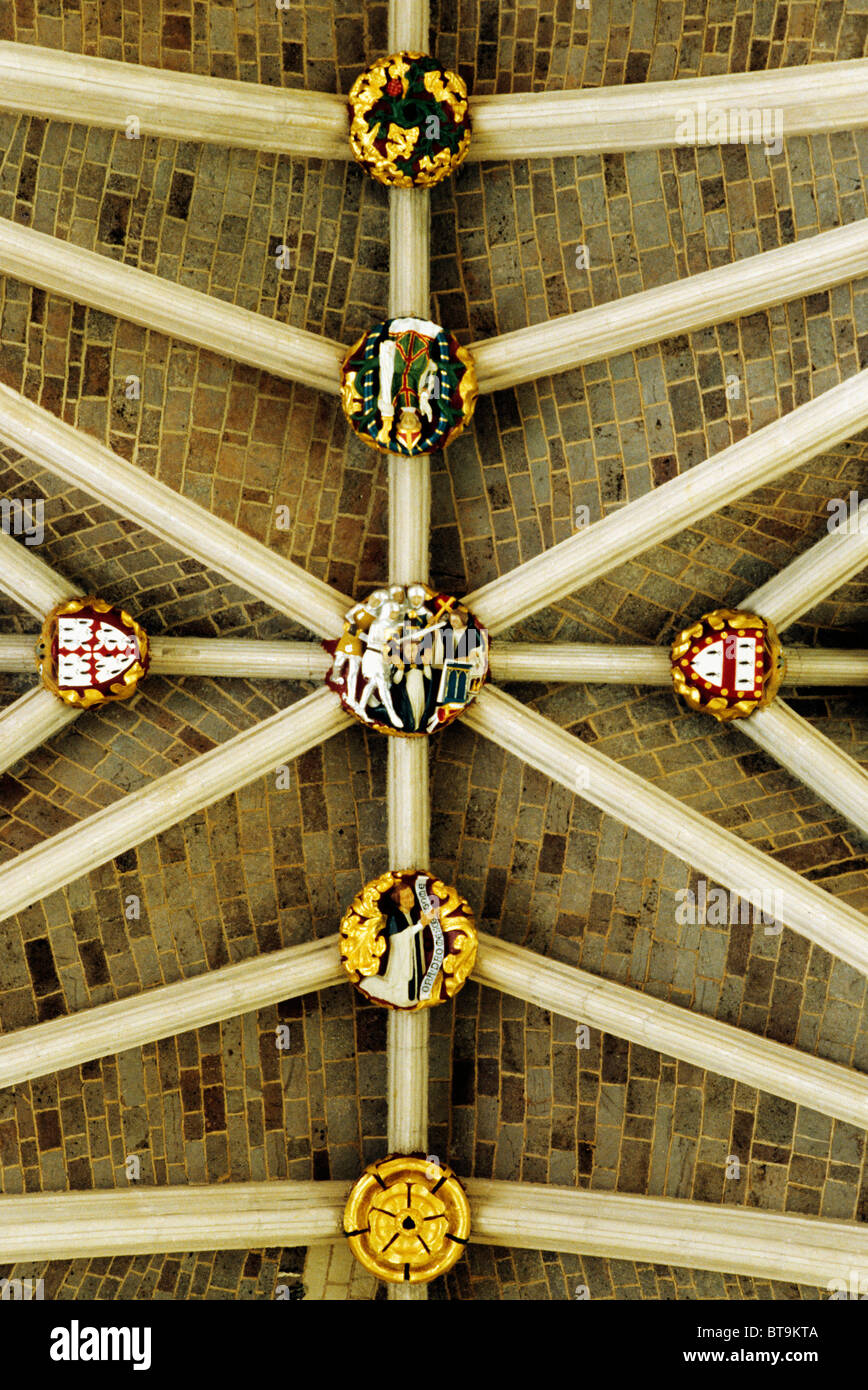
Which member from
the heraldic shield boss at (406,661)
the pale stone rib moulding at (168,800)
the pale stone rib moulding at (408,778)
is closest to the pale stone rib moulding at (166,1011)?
the pale stone rib moulding at (408,778)

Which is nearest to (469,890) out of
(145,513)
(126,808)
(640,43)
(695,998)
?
(695,998)

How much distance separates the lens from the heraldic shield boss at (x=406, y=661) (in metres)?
8.62

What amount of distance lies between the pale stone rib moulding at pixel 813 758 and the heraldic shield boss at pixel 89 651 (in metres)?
3.68

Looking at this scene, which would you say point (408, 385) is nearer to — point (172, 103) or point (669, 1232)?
point (172, 103)

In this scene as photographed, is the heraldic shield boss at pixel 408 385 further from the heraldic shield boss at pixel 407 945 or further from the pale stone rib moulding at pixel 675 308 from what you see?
the heraldic shield boss at pixel 407 945

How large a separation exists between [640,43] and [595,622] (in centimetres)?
321

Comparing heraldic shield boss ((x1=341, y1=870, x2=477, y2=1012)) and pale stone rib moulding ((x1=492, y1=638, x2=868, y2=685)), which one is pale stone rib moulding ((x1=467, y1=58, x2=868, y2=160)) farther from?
heraldic shield boss ((x1=341, y1=870, x2=477, y2=1012))

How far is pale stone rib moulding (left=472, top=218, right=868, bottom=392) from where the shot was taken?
8.13m

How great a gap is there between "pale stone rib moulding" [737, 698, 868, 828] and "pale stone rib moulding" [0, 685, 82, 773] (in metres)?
4.05

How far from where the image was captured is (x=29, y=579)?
28.5 ft

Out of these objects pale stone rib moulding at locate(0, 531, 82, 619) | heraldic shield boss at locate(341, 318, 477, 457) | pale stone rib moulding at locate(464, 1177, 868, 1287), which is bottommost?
pale stone rib moulding at locate(464, 1177, 868, 1287)

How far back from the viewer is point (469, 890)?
29.8ft

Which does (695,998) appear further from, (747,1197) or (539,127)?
(539,127)

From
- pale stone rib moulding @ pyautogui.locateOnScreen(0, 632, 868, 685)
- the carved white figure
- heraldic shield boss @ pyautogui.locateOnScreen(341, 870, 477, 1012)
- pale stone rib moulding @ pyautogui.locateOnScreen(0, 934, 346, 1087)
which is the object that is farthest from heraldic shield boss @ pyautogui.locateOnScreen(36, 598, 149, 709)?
heraldic shield boss @ pyautogui.locateOnScreen(341, 870, 477, 1012)
